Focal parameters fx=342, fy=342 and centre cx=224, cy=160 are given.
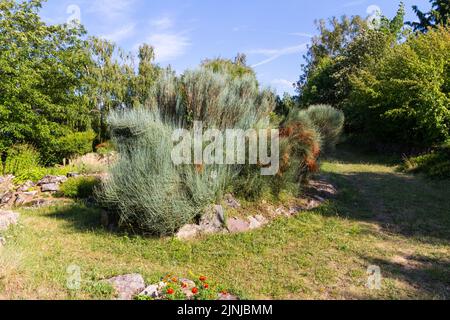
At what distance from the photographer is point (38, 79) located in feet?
39.5

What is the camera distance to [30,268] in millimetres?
4004

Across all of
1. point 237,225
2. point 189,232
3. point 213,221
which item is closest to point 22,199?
point 189,232

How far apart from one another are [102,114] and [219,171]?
13.5 m

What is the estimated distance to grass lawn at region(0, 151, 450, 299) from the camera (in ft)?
12.3

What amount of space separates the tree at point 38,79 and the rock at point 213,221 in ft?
27.6

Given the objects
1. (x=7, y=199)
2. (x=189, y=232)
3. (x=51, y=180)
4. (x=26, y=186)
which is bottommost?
(x=189, y=232)

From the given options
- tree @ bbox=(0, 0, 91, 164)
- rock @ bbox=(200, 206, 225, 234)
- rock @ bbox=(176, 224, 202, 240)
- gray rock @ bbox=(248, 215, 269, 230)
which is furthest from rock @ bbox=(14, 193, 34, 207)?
gray rock @ bbox=(248, 215, 269, 230)

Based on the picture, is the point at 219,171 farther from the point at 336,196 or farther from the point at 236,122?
the point at 336,196

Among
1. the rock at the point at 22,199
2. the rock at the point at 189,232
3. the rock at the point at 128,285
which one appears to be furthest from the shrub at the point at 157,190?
the rock at the point at 22,199

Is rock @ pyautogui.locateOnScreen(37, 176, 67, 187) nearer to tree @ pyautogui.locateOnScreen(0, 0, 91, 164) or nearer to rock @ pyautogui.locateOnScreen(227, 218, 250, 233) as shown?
tree @ pyautogui.locateOnScreen(0, 0, 91, 164)

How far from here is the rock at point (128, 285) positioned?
3522 millimetres

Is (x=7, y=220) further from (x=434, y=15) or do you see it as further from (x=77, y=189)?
(x=434, y=15)

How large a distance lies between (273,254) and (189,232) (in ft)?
4.59
